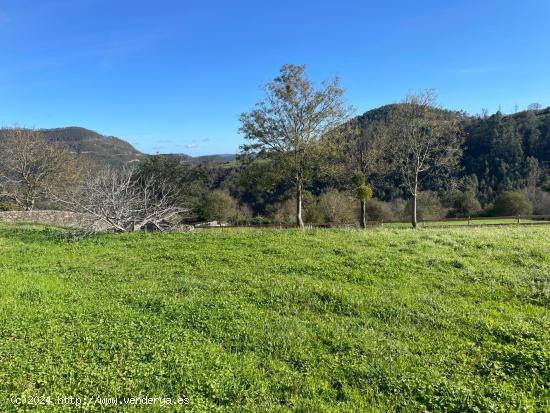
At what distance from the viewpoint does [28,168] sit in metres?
28.1

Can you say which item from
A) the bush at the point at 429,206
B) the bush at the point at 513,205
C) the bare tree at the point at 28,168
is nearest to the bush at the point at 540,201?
the bush at the point at 513,205

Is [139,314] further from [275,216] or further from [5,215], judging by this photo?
[275,216]

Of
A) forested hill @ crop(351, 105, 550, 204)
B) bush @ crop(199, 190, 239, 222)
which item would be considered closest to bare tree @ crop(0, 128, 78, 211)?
bush @ crop(199, 190, 239, 222)

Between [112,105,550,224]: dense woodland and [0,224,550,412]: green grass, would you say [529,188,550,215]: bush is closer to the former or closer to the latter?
[112,105,550,224]: dense woodland

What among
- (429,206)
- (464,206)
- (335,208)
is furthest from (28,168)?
(464,206)

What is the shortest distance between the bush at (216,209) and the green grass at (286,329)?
29.5 meters

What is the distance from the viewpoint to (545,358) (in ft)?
13.6

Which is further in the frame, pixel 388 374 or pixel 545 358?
pixel 545 358

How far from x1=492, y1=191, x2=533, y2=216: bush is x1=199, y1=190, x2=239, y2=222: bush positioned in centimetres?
3065

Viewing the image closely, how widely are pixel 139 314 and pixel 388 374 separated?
12.2 feet

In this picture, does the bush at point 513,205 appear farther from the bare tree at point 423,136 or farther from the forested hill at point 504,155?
the bare tree at point 423,136

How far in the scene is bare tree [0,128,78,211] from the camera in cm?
2733

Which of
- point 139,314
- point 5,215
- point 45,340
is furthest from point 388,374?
point 5,215

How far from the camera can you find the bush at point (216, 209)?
38750 millimetres
